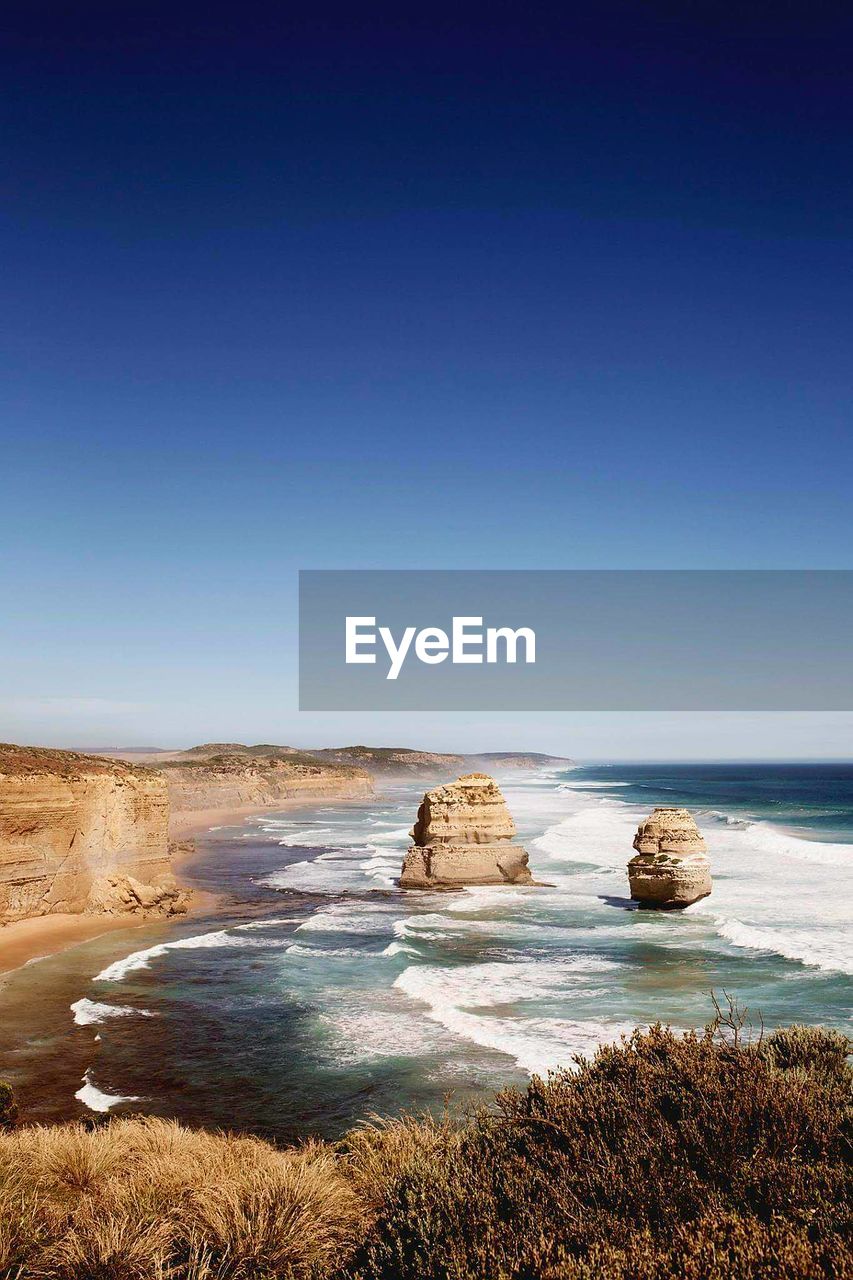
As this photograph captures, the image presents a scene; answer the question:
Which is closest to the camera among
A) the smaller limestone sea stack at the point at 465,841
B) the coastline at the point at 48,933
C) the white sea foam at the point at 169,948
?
the white sea foam at the point at 169,948

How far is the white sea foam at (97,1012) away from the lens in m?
15.9

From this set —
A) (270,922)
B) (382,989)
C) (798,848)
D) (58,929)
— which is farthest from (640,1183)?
(798,848)

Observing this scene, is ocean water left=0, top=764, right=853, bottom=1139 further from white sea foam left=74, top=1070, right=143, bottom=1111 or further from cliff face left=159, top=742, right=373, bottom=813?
cliff face left=159, top=742, right=373, bottom=813

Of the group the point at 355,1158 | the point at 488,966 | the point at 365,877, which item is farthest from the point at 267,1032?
the point at 365,877

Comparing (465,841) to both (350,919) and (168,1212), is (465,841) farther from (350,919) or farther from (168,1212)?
(168,1212)

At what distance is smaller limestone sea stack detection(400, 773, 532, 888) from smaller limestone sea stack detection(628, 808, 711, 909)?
18.1 feet

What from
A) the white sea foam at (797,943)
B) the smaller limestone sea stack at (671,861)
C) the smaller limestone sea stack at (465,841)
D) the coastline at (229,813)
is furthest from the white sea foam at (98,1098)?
the coastline at (229,813)

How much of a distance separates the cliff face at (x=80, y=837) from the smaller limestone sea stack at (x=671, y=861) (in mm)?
15326

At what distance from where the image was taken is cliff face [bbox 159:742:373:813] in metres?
79.9

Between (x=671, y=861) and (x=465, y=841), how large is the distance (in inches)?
302

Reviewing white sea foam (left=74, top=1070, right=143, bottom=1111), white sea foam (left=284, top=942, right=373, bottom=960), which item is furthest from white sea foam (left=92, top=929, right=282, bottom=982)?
white sea foam (left=74, top=1070, right=143, bottom=1111)

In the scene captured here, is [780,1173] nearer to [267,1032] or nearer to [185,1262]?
[185,1262]

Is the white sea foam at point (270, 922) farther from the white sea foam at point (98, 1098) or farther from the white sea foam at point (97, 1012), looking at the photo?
the white sea foam at point (98, 1098)

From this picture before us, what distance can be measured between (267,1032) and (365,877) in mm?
20473
